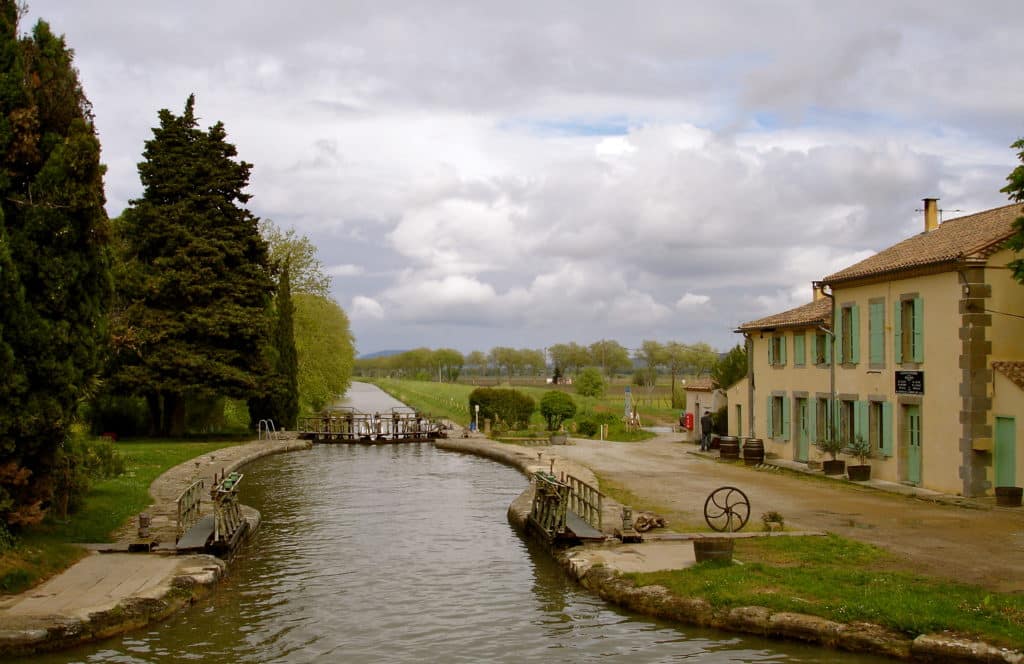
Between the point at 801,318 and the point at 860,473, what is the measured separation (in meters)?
7.14

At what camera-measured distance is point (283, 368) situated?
148ft

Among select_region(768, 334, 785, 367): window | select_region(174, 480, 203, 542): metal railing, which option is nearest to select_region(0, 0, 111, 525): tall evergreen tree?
select_region(174, 480, 203, 542): metal railing

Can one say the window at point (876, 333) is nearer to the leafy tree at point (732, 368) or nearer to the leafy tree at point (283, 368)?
the leafy tree at point (732, 368)

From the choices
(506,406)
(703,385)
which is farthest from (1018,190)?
(506,406)

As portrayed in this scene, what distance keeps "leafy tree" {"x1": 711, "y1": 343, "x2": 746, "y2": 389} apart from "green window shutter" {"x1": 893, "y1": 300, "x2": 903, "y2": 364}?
1726 centimetres

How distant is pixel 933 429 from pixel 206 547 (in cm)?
1677

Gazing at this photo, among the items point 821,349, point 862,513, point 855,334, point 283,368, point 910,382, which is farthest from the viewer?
point 283,368

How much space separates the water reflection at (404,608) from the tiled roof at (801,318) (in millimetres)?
12475

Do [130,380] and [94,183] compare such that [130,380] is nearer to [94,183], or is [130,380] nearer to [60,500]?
[60,500]

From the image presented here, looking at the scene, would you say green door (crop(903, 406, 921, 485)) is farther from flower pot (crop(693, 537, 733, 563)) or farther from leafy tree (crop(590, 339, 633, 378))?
leafy tree (crop(590, 339, 633, 378))

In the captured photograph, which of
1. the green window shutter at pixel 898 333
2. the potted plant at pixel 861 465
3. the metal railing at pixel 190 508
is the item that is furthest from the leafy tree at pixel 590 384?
the metal railing at pixel 190 508

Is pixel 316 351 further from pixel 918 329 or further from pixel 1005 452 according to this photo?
pixel 1005 452

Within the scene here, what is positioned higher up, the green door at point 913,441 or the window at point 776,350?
the window at point 776,350

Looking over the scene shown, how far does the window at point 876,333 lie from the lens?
24.8m
